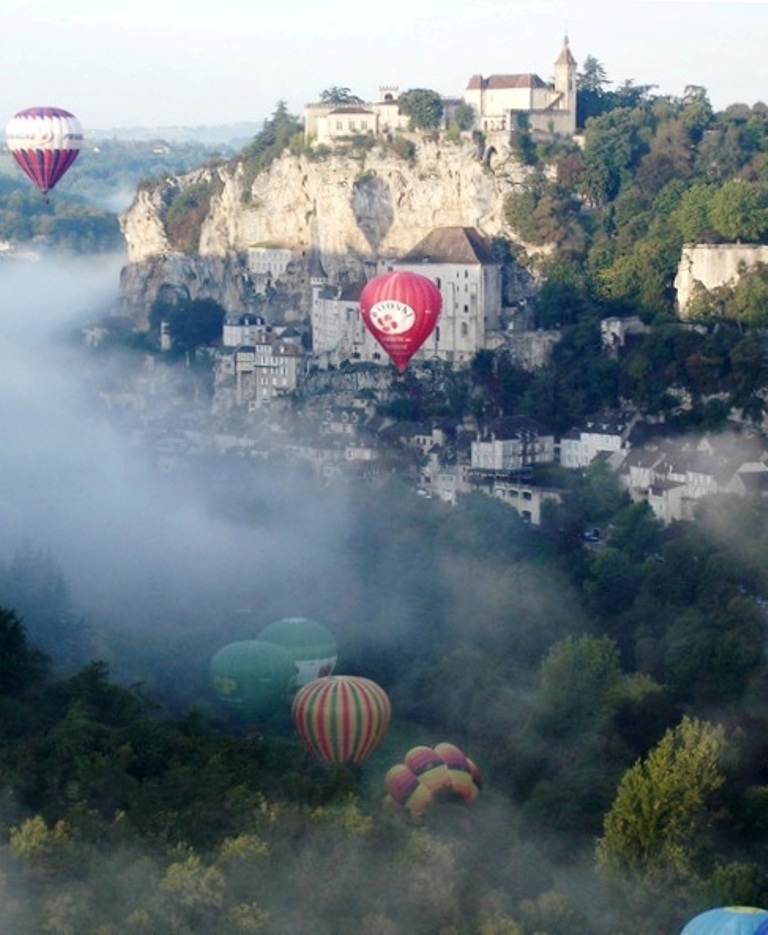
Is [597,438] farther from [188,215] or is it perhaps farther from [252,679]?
[188,215]

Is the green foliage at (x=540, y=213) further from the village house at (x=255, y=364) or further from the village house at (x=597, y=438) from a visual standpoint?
the village house at (x=597, y=438)

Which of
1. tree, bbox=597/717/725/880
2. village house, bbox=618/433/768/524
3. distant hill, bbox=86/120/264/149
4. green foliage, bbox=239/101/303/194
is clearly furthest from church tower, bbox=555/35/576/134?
distant hill, bbox=86/120/264/149

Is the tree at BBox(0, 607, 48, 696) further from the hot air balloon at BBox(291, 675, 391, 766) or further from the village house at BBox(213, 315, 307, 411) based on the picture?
the village house at BBox(213, 315, 307, 411)

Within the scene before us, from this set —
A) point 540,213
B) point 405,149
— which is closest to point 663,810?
point 540,213

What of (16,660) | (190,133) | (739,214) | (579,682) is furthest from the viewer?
(190,133)

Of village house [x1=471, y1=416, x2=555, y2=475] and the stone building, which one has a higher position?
the stone building

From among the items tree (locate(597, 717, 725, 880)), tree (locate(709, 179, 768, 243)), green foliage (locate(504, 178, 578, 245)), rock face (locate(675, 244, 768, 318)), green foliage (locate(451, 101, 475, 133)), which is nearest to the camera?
tree (locate(597, 717, 725, 880))
